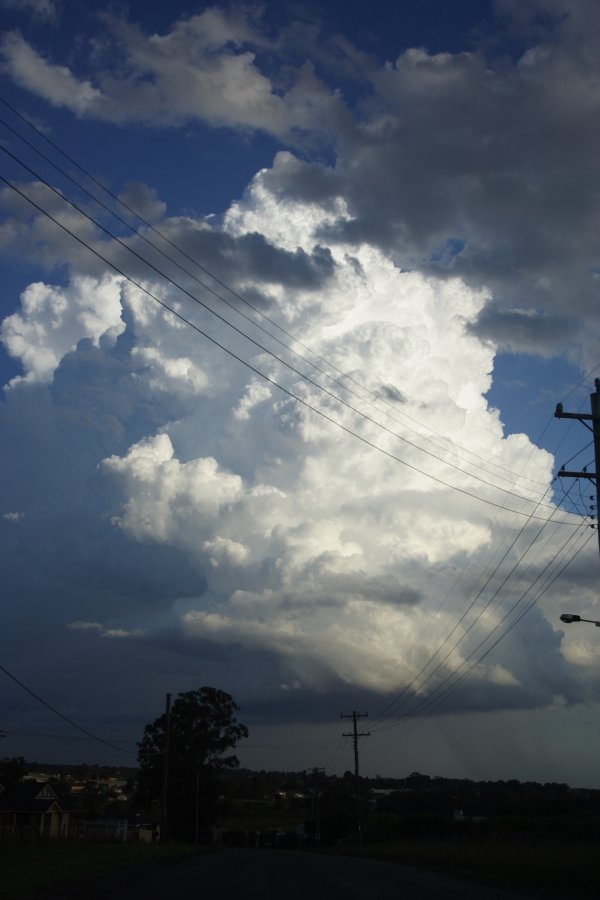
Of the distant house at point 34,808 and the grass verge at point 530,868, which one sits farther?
the distant house at point 34,808

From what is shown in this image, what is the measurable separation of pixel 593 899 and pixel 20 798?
64528mm

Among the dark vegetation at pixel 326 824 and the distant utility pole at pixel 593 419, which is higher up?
the distant utility pole at pixel 593 419

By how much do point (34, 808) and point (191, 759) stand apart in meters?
14.9

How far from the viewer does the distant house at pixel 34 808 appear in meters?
72.1

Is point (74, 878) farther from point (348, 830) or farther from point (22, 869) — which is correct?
point (348, 830)

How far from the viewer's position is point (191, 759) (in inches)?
3182

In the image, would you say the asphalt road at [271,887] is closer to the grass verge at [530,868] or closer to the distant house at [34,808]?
the grass verge at [530,868]

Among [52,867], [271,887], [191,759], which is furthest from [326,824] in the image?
[271,887]

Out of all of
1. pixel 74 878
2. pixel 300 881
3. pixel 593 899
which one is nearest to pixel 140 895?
pixel 300 881

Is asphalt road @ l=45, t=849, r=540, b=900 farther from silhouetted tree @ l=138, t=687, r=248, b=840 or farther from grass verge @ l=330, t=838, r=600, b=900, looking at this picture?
silhouetted tree @ l=138, t=687, r=248, b=840

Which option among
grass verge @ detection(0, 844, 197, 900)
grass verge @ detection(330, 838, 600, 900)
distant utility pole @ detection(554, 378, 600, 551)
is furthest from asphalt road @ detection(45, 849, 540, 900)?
distant utility pole @ detection(554, 378, 600, 551)

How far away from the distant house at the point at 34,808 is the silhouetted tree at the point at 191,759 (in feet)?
24.8

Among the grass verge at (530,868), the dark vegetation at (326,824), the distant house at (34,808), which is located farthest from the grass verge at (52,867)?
the distant house at (34,808)

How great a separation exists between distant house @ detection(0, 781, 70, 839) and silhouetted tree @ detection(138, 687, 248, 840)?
755cm
